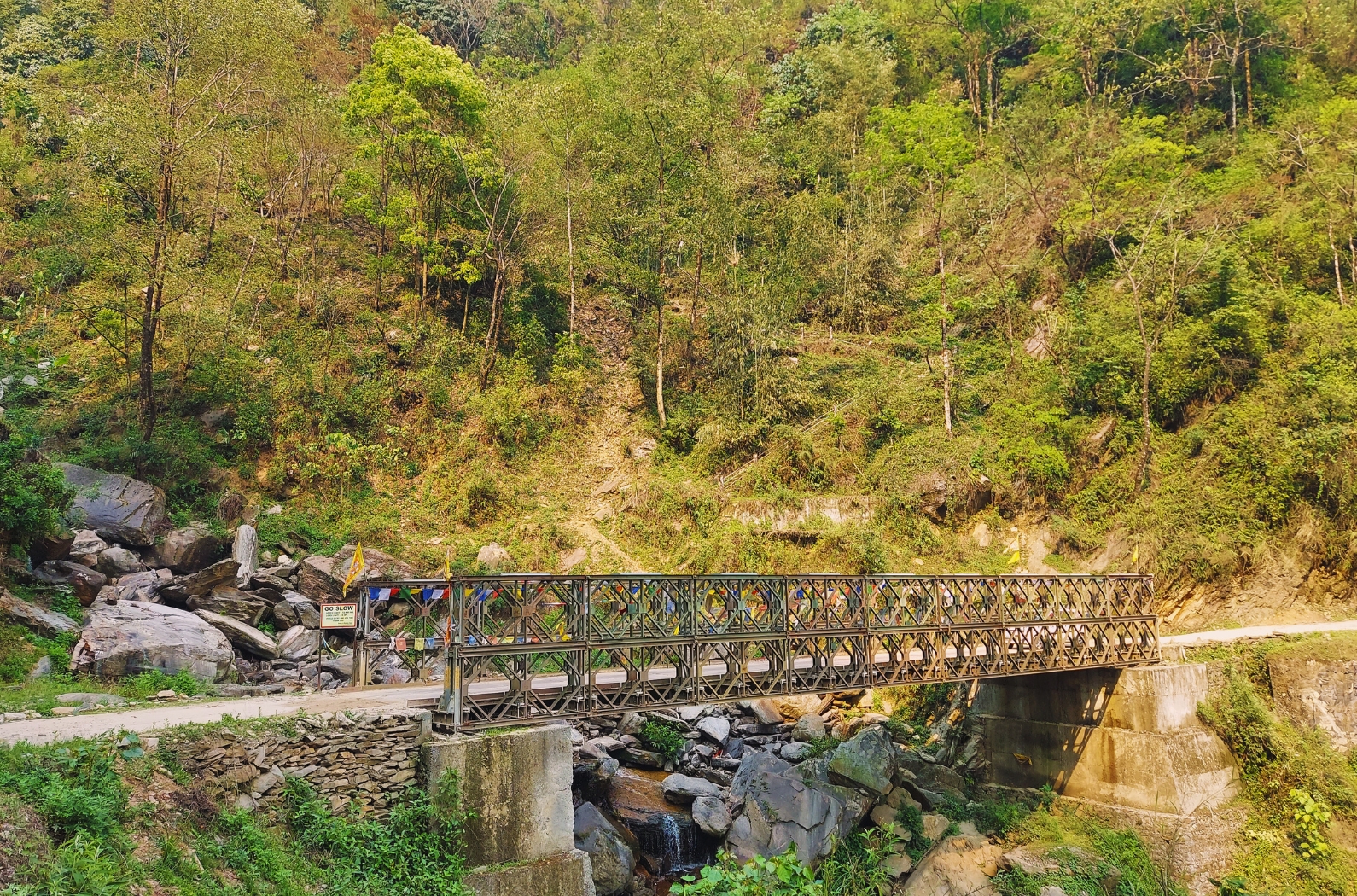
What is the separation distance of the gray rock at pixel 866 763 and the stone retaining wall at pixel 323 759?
35.3ft

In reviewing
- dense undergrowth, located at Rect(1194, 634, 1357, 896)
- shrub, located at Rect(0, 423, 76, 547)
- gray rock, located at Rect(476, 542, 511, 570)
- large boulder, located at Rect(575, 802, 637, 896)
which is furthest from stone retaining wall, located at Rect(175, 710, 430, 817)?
dense undergrowth, located at Rect(1194, 634, 1357, 896)

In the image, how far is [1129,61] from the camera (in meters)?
43.9

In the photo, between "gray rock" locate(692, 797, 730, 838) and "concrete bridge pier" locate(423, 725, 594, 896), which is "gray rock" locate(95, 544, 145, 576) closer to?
"concrete bridge pier" locate(423, 725, 594, 896)

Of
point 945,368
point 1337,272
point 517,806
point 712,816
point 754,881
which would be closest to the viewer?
point 754,881

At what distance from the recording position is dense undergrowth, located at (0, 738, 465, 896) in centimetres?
755

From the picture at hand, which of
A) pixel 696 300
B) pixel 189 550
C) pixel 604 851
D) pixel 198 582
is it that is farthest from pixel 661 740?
pixel 696 300

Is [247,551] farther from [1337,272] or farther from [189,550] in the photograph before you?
[1337,272]

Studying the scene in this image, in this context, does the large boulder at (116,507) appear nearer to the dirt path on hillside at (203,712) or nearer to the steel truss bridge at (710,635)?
the steel truss bridge at (710,635)

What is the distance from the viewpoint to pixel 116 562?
797 inches

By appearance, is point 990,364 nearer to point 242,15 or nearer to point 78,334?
point 242,15

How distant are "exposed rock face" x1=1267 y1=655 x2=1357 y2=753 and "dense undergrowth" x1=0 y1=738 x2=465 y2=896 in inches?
764

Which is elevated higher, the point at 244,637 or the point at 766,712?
the point at 244,637

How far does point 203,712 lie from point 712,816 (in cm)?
1015

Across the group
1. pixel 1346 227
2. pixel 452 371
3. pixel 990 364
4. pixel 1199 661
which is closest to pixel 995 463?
pixel 990 364
